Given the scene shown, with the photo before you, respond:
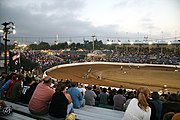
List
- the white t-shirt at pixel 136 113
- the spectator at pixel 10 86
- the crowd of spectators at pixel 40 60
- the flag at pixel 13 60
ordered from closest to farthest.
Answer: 1. the white t-shirt at pixel 136 113
2. the spectator at pixel 10 86
3. the flag at pixel 13 60
4. the crowd of spectators at pixel 40 60

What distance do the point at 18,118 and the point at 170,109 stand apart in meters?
3.33

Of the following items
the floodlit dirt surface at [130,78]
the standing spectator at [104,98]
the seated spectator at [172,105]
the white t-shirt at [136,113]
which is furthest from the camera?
the floodlit dirt surface at [130,78]

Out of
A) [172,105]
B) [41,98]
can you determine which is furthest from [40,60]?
[172,105]

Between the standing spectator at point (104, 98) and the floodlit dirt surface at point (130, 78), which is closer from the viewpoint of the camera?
the standing spectator at point (104, 98)

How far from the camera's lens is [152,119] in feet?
15.3

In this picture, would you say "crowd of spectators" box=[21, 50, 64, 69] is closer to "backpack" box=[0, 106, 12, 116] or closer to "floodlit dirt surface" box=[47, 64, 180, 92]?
"floodlit dirt surface" box=[47, 64, 180, 92]

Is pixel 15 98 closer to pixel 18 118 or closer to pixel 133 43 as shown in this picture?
pixel 18 118

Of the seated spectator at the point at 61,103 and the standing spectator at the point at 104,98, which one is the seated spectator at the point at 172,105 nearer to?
the seated spectator at the point at 61,103

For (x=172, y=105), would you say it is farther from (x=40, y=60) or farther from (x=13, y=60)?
(x=40, y=60)

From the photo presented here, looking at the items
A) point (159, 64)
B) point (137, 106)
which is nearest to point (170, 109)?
point (137, 106)

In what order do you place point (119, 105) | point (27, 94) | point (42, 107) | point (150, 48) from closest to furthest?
point (42, 107)
point (27, 94)
point (119, 105)
point (150, 48)

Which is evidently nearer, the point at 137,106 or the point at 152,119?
the point at 137,106

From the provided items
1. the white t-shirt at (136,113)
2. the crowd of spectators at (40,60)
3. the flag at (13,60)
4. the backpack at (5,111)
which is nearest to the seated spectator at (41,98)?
the backpack at (5,111)

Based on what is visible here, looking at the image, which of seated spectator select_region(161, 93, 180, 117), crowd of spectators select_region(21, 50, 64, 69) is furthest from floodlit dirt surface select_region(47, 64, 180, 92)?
seated spectator select_region(161, 93, 180, 117)
